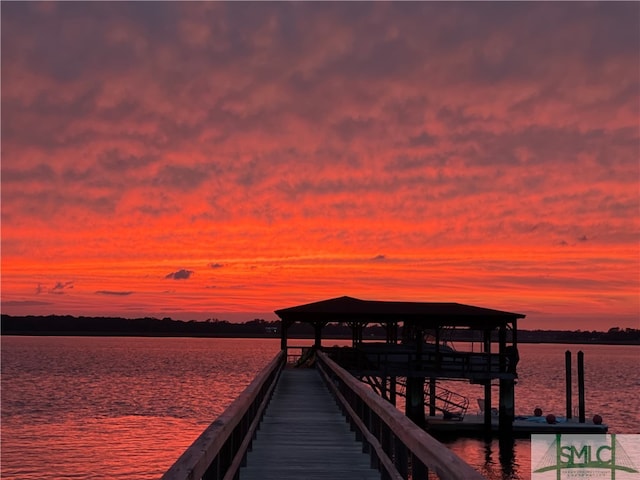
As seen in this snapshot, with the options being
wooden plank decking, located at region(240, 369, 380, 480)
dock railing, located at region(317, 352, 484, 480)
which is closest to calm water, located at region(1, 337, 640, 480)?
wooden plank decking, located at region(240, 369, 380, 480)

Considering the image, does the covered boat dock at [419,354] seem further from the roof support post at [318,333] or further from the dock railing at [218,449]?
the dock railing at [218,449]

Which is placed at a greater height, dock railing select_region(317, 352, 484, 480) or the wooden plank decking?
dock railing select_region(317, 352, 484, 480)

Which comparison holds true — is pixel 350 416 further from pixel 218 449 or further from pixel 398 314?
pixel 398 314

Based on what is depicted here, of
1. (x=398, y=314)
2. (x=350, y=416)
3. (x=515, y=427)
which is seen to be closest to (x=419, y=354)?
(x=398, y=314)

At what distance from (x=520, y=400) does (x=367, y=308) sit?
144 feet

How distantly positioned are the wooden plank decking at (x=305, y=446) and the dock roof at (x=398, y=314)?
14337 mm

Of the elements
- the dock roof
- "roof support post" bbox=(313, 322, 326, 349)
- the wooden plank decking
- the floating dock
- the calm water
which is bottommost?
the calm water

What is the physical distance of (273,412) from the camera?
16.6 m

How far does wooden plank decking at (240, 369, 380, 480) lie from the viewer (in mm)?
9719

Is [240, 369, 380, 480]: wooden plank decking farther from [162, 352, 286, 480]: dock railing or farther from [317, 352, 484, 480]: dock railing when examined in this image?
[162, 352, 286, 480]: dock railing

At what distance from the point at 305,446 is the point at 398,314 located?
21.9 meters

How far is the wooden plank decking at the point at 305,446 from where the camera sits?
31.9 ft

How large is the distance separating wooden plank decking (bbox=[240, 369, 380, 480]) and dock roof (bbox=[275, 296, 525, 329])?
14.3 meters

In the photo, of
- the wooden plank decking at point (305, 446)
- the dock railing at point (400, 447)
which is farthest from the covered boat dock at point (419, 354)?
the dock railing at point (400, 447)
